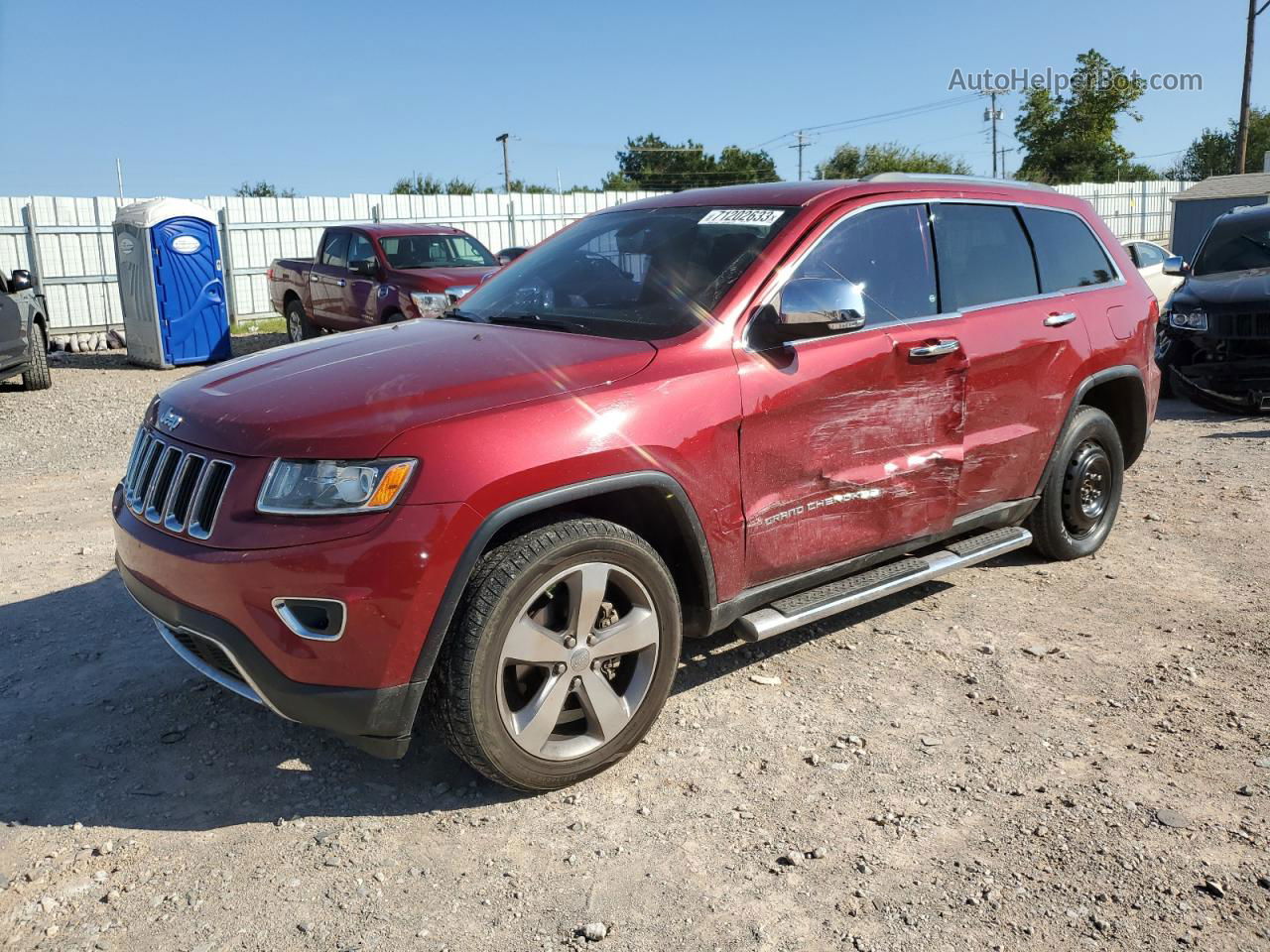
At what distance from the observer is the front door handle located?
13.2 ft

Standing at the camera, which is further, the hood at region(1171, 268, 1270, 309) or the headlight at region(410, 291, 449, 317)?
the headlight at region(410, 291, 449, 317)

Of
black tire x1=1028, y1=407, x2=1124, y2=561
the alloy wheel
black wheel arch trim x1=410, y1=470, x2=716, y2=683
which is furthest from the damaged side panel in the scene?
black tire x1=1028, y1=407, x2=1124, y2=561

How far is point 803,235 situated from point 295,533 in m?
2.09

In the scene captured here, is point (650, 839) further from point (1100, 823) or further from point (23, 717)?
point (23, 717)

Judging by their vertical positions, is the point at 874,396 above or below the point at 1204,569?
above

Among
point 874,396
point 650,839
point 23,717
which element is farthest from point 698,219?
point 23,717

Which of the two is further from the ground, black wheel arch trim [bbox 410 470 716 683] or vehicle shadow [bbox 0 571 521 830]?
black wheel arch trim [bbox 410 470 716 683]

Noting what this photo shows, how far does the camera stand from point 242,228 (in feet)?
64.2

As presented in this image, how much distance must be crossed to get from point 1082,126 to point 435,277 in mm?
42094

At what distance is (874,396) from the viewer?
12.7 feet

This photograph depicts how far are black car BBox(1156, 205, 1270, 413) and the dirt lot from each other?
511 centimetres

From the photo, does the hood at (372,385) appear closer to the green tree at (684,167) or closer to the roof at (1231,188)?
the roof at (1231,188)

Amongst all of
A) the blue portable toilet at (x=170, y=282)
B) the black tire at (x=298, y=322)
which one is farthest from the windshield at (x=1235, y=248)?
the blue portable toilet at (x=170, y=282)

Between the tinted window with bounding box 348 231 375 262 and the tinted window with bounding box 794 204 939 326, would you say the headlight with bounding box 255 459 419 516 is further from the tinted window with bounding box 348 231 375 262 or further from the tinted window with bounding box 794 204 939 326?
the tinted window with bounding box 348 231 375 262
